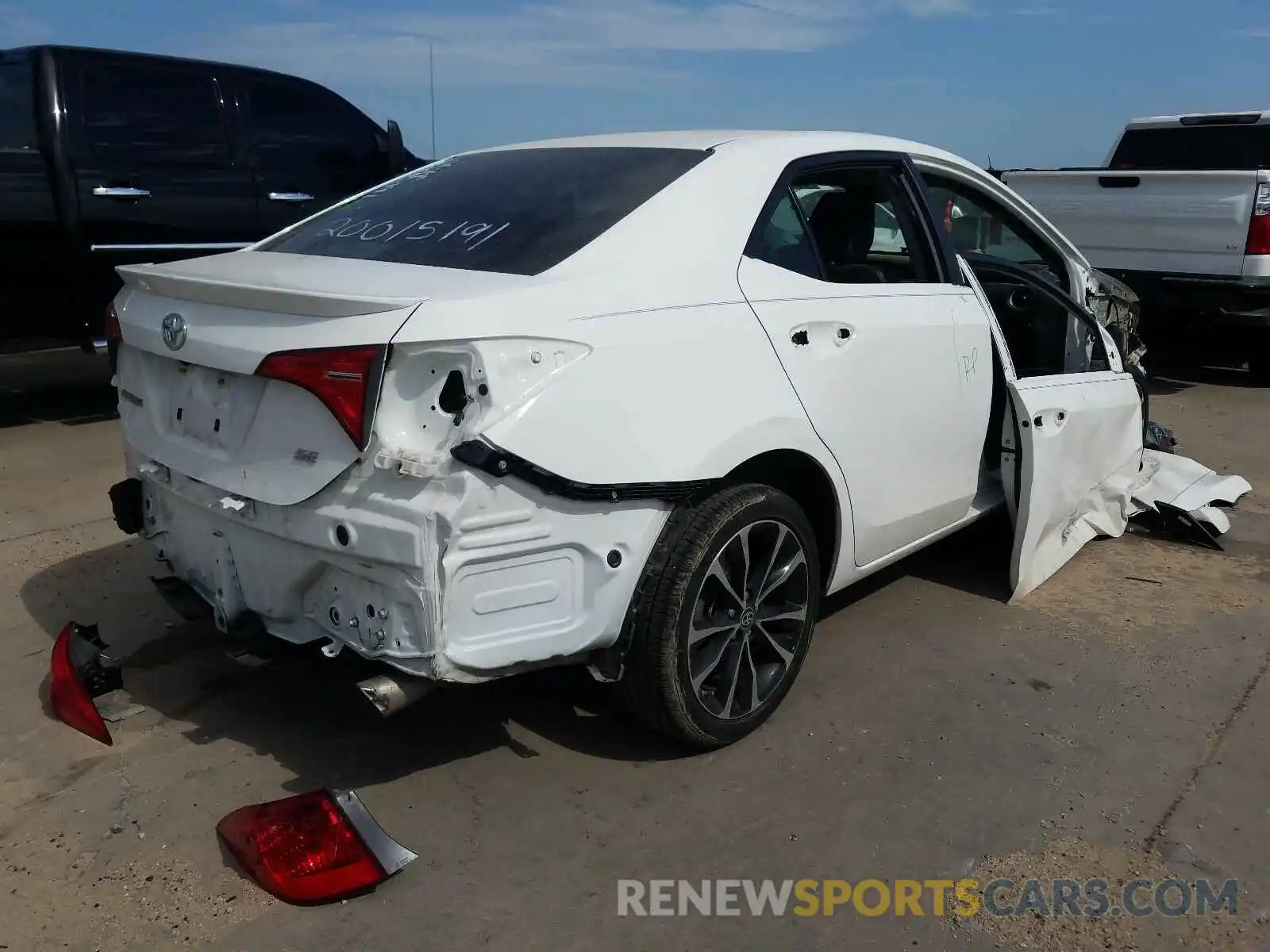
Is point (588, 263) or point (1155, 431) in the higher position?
point (588, 263)

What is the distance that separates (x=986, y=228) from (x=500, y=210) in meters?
4.07

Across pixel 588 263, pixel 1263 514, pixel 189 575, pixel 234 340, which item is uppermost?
pixel 588 263

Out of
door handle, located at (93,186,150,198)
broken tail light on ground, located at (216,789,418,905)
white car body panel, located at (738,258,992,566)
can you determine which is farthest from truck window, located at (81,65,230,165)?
broken tail light on ground, located at (216,789,418,905)

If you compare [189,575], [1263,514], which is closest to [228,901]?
[189,575]

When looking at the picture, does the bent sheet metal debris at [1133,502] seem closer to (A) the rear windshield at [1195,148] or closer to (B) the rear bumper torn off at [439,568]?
(B) the rear bumper torn off at [439,568]

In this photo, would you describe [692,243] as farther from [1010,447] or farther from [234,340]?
[1010,447]

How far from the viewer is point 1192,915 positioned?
2.52 metres

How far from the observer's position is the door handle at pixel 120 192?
21.4ft

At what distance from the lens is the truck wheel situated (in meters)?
2.80

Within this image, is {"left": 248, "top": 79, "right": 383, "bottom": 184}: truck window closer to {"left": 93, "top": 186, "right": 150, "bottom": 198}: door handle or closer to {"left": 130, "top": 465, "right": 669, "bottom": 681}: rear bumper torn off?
{"left": 93, "top": 186, "right": 150, "bottom": 198}: door handle

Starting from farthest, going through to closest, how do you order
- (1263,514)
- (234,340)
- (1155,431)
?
1. (1155,431)
2. (1263,514)
3. (234,340)

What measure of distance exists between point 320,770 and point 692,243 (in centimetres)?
176

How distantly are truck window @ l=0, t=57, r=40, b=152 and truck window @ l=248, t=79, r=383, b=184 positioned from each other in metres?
1.34

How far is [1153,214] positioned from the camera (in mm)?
8133
